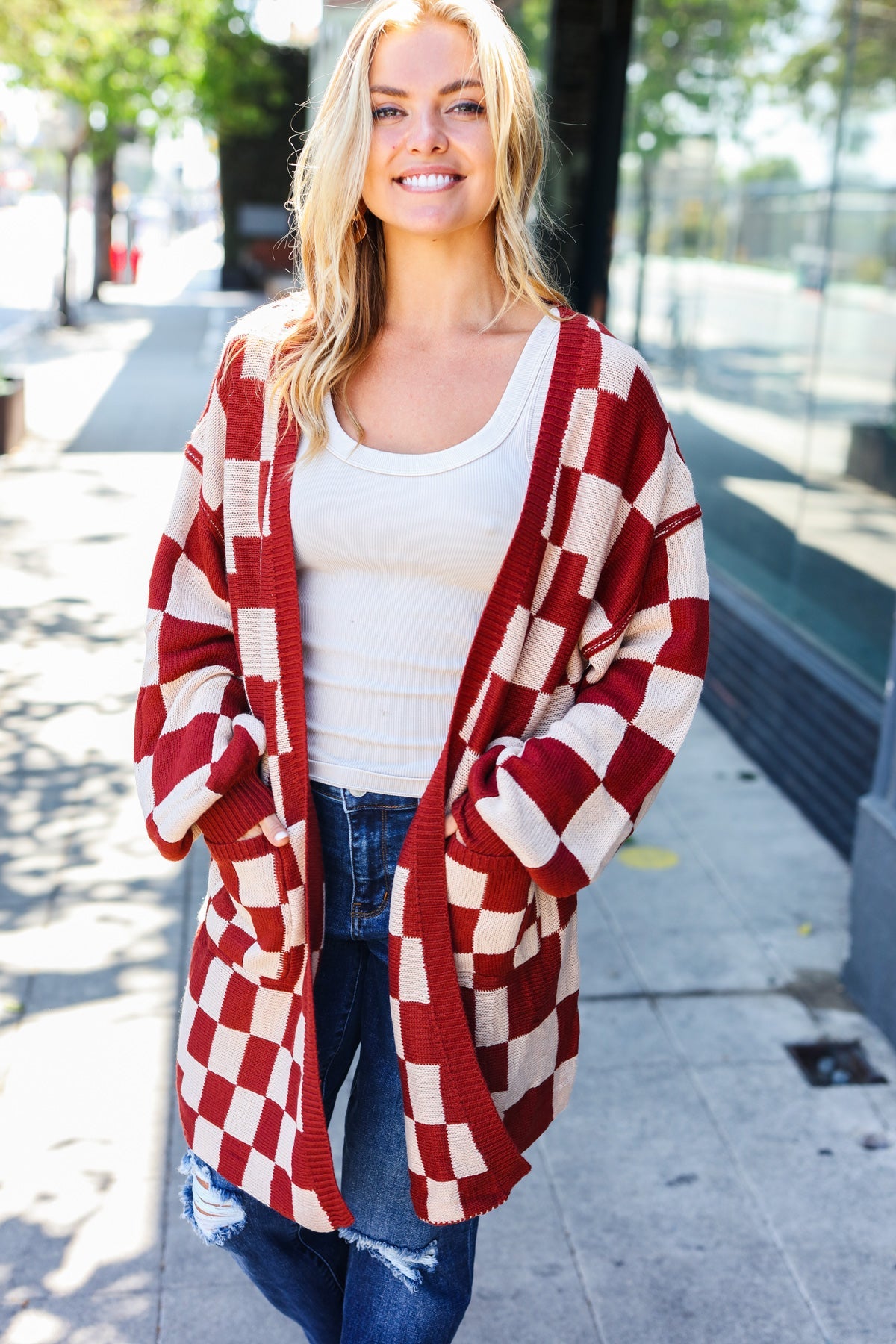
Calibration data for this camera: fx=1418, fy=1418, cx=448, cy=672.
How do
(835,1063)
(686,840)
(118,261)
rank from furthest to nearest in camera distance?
(118,261)
(686,840)
(835,1063)

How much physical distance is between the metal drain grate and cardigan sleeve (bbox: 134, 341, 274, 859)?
2.24m

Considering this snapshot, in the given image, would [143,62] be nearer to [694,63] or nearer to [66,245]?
[66,245]

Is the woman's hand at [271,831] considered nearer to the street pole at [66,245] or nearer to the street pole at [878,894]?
the street pole at [878,894]

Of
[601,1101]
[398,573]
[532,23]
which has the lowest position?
[601,1101]

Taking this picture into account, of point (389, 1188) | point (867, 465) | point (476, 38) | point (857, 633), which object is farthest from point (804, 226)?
point (389, 1188)

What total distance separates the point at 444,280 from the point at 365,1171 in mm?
1339

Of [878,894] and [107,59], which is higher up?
[107,59]

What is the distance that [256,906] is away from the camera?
6.67 feet

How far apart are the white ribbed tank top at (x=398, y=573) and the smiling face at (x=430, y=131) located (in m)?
0.22

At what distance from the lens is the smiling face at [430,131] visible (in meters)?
2.01

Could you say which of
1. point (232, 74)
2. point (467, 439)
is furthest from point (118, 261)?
point (467, 439)

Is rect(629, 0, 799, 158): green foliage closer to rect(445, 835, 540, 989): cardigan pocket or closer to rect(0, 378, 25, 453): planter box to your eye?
rect(0, 378, 25, 453): planter box

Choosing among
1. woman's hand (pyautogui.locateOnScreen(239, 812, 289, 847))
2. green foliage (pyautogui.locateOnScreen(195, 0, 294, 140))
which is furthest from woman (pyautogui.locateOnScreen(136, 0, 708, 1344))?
green foliage (pyautogui.locateOnScreen(195, 0, 294, 140))

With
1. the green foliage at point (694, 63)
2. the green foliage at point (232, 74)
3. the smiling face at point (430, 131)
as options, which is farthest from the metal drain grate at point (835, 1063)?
the green foliage at point (232, 74)
